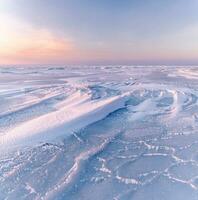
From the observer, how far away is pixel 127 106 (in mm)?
6359

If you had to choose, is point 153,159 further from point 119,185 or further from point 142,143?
point 119,185

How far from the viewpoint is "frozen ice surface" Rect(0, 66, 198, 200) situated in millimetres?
2799

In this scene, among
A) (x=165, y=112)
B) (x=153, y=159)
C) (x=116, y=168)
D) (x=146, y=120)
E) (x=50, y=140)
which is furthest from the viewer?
(x=165, y=112)

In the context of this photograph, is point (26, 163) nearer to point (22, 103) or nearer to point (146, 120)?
point (146, 120)

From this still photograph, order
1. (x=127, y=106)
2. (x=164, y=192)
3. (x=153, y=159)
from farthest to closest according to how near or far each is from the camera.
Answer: (x=127, y=106) → (x=153, y=159) → (x=164, y=192)

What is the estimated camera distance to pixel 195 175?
120 inches

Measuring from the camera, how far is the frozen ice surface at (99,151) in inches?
110

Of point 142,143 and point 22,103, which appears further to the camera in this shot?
point 22,103

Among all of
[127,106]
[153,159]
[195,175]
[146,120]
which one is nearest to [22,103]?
[127,106]

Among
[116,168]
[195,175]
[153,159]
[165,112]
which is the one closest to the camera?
[195,175]

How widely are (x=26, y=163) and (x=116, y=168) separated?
1162 millimetres

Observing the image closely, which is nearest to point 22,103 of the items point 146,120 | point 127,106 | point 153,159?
point 127,106

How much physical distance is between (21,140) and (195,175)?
2548 millimetres

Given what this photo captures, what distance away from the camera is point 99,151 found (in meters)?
3.75
